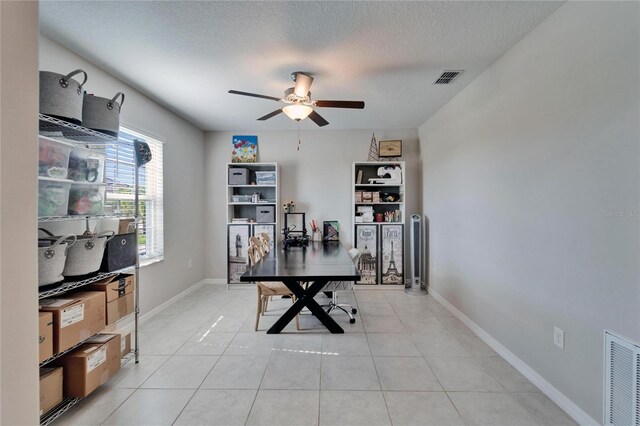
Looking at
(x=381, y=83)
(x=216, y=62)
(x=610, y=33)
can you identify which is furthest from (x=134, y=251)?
(x=610, y=33)

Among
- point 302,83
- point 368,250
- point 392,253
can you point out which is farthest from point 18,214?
point 392,253

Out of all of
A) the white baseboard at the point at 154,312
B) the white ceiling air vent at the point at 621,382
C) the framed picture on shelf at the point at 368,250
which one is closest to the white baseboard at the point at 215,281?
the white baseboard at the point at 154,312

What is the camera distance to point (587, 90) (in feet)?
5.26

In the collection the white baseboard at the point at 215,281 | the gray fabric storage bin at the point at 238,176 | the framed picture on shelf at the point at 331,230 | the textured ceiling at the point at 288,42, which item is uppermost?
the textured ceiling at the point at 288,42

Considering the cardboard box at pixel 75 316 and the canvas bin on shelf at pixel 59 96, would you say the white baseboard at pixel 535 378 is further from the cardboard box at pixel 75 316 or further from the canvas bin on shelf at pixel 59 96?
the canvas bin on shelf at pixel 59 96

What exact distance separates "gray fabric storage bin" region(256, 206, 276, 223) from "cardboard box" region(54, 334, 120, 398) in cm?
268

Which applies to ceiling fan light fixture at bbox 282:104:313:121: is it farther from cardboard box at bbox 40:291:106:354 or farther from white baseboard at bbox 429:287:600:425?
white baseboard at bbox 429:287:600:425

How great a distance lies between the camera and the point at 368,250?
4449 mm

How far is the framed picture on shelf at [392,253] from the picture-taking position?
4418 mm

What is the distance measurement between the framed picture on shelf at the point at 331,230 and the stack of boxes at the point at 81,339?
9.70ft

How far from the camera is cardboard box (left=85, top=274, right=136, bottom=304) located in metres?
1.96

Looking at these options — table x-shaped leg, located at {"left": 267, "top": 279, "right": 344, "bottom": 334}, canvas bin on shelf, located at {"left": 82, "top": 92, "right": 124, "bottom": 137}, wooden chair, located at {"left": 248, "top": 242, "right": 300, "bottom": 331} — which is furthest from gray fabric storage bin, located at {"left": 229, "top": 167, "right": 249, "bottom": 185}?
canvas bin on shelf, located at {"left": 82, "top": 92, "right": 124, "bottom": 137}

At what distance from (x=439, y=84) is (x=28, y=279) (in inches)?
140

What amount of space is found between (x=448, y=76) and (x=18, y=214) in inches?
132
